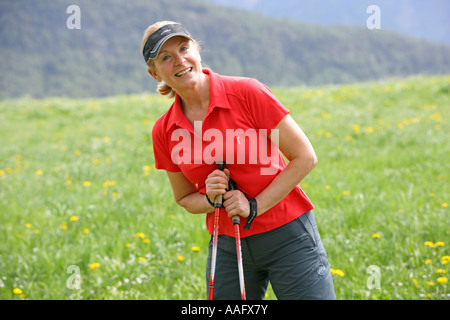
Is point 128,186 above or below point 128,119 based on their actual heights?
below

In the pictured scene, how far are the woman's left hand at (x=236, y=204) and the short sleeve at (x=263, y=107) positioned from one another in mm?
415

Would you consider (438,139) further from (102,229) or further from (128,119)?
(128,119)

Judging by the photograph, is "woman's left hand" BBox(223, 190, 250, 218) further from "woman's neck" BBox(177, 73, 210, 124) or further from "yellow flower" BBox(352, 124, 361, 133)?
"yellow flower" BBox(352, 124, 361, 133)

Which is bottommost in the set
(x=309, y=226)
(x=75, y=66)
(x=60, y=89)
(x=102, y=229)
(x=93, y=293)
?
(x=93, y=293)

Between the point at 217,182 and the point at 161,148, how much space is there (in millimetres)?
503

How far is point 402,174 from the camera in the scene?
6391mm

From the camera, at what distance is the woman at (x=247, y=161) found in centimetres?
259

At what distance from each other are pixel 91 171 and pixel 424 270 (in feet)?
18.0

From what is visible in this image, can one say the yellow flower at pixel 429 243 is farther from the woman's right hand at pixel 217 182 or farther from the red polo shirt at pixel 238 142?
the woman's right hand at pixel 217 182

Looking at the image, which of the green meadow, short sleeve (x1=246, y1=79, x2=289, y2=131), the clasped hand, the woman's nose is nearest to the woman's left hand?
the clasped hand

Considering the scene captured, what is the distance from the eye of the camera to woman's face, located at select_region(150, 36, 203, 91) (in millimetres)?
2662

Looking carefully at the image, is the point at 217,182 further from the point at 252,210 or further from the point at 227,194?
the point at 252,210

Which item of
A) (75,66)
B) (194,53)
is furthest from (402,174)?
(75,66)

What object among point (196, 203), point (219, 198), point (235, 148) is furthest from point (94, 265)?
point (235, 148)
